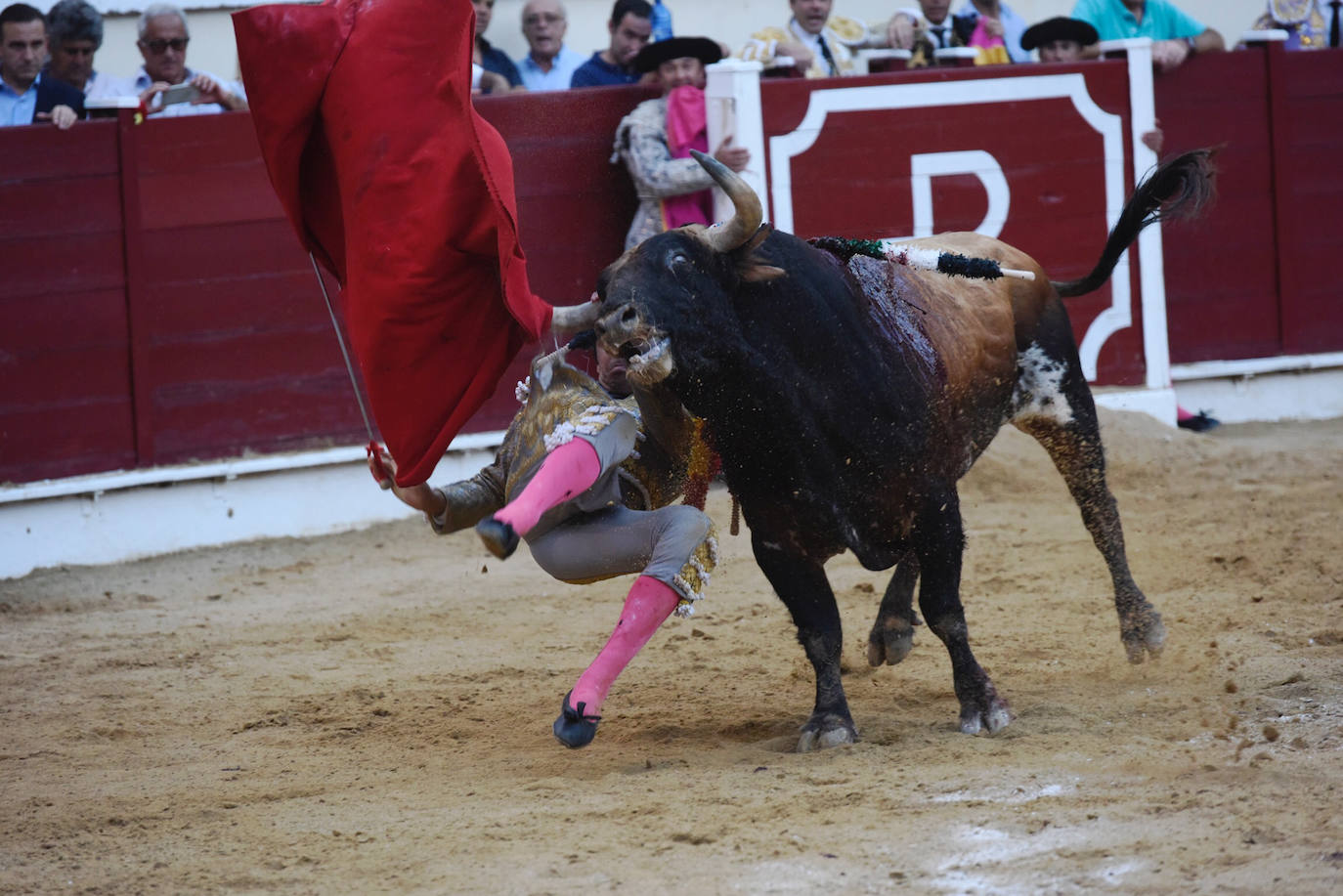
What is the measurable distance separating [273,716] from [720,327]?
1616 millimetres

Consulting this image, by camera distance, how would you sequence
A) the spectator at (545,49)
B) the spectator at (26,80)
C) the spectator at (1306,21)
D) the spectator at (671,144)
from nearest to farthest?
the spectator at (26,80) → the spectator at (671,144) → the spectator at (545,49) → the spectator at (1306,21)

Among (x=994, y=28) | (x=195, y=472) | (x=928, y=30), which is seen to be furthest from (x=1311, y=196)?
(x=195, y=472)

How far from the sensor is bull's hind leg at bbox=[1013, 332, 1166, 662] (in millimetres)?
4020

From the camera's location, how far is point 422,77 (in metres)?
3.33

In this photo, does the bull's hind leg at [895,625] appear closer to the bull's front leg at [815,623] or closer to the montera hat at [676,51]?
the bull's front leg at [815,623]

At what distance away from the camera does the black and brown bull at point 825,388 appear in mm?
3080

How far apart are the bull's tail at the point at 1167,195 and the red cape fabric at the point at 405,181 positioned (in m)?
1.79

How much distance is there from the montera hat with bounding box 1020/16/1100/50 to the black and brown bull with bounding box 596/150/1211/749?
11.6ft

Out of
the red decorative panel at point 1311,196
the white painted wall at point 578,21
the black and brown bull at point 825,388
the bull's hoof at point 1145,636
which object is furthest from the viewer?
the white painted wall at point 578,21

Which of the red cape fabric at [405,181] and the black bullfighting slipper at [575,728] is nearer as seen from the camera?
the black bullfighting slipper at [575,728]

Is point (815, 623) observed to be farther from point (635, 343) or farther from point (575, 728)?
point (635, 343)

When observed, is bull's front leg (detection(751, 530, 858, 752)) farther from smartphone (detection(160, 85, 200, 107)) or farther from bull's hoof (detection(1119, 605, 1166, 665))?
smartphone (detection(160, 85, 200, 107))

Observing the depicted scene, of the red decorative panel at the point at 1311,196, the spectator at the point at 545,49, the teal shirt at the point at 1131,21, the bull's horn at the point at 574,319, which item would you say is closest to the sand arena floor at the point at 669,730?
the bull's horn at the point at 574,319

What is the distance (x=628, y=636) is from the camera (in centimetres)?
327
